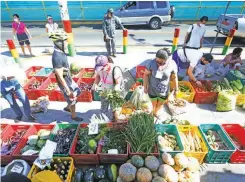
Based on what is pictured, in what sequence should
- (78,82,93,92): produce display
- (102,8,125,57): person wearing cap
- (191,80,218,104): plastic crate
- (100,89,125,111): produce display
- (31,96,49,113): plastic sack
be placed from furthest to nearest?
(102,8,125,57): person wearing cap < (78,82,93,92): produce display < (191,80,218,104): plastic crate < (31,96,49,113): plastic sack < (100,89,125,111): produce display

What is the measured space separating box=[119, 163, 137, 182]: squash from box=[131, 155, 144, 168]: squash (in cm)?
10

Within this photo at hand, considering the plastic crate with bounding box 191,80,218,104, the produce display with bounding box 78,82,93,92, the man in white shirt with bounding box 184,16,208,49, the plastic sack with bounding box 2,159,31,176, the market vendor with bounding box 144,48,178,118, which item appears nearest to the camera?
the plastic sack with bounding box 2,159,31,176

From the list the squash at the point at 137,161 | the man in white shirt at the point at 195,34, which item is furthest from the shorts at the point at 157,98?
the man in white shirt at the point at 195,34

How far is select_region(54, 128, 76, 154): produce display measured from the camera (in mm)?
3703

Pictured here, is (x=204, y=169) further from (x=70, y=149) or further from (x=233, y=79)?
(x=233, y=79)

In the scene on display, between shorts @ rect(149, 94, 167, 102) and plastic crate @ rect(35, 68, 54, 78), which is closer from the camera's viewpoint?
shorts @ rect(149, 94, 167, 102)

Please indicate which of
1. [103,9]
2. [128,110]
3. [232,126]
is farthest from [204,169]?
[103,9]

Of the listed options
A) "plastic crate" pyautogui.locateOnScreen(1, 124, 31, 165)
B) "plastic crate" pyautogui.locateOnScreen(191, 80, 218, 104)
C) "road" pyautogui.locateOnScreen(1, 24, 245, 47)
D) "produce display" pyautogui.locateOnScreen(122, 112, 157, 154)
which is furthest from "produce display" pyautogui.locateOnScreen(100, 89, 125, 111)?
"road" pyautogui.locateOnScreen(1, 24, 245, 47)

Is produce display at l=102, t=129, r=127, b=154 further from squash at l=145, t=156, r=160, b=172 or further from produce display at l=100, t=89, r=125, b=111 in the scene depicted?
produce display at l=100, t=89, r=125, b=111

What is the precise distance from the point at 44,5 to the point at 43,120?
49.2ft

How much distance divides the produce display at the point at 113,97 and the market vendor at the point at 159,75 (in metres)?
0.63

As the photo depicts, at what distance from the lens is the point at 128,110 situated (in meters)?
4.46

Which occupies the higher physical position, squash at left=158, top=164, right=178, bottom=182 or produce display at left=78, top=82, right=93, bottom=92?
squash at left=158, top=164, right=178, bottom=182

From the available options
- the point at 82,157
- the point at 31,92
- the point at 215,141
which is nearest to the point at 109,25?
the point at 31,92
